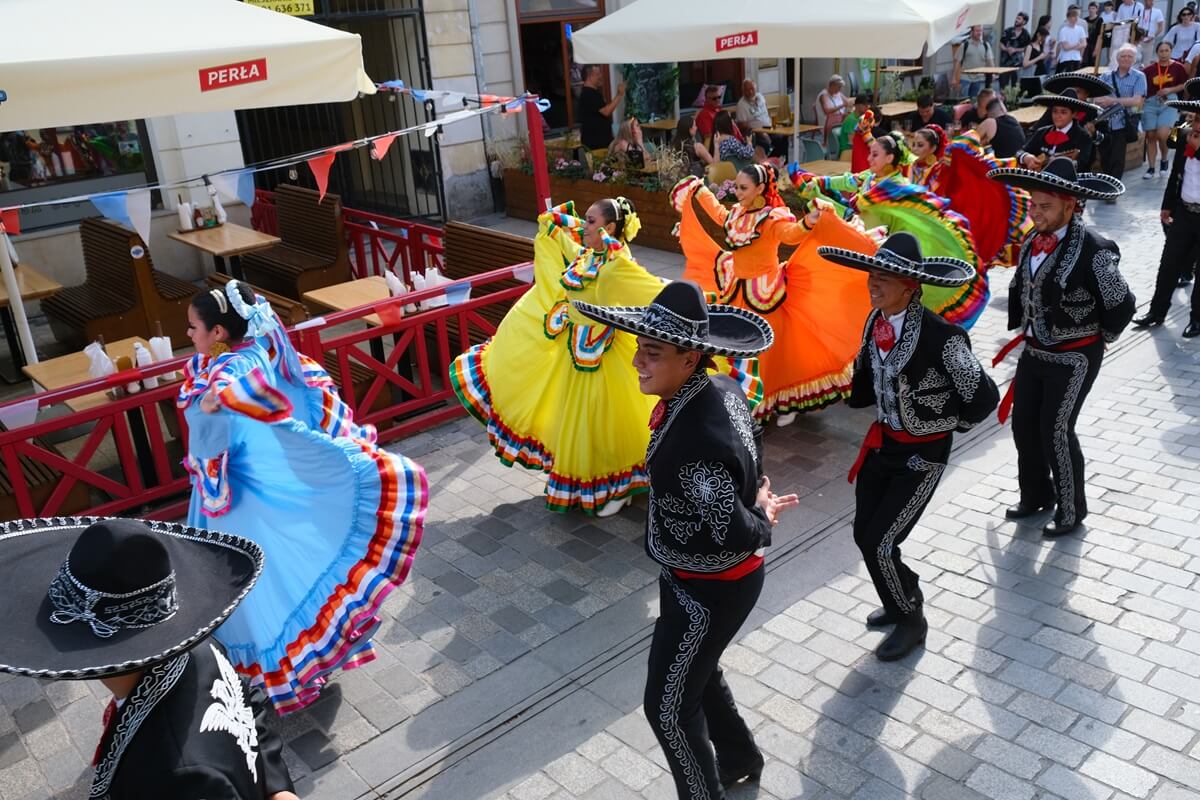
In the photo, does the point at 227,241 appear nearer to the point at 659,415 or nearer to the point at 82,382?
the point at 82,382

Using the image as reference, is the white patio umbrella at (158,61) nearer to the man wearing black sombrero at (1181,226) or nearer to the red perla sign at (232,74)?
the red perla sign at (232,74)

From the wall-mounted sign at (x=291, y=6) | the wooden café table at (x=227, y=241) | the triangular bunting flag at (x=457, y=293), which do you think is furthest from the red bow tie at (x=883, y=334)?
the wall-mounted sign at (x=291, y=6)

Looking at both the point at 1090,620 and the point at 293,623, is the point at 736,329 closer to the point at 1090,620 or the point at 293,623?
the point at 293,623

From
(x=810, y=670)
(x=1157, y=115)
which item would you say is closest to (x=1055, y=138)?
(x=810, y=670)

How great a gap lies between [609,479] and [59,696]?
3096mm

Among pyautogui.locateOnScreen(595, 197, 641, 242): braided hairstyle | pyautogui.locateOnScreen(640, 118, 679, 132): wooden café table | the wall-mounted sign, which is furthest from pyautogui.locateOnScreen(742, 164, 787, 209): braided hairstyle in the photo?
pyautogui.locateOnScreen(640, 118, 679, 132): wooden café table

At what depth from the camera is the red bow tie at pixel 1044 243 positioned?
5.45 metres

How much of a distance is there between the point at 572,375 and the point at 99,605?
3986 mm

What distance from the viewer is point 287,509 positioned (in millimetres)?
4445

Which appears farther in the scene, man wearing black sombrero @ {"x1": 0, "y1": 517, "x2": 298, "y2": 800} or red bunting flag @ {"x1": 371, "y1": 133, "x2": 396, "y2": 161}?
red bunting flag @ {"x1": 371, "y1": 133, "x2": 396, "y2": 161}

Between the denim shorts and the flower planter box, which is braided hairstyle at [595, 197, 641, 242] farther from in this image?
the denim shorts

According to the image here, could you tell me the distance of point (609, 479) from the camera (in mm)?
6133

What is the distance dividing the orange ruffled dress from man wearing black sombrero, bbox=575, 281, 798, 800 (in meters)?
3.37

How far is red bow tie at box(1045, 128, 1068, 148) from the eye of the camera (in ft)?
30.5
